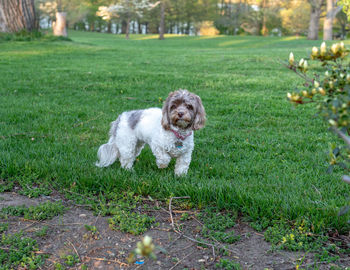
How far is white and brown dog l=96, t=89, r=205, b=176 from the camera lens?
465cm

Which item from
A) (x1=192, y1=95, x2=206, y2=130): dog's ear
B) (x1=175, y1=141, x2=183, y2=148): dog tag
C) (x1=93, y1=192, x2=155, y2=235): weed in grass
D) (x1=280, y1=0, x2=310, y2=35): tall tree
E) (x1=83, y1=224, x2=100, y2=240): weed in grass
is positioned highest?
(x1=280, y1=0, x2=310, y2=35): tall tree

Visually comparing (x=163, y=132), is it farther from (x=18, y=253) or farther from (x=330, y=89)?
(x=330, y=89)

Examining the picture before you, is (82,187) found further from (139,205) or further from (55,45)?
(55,45)

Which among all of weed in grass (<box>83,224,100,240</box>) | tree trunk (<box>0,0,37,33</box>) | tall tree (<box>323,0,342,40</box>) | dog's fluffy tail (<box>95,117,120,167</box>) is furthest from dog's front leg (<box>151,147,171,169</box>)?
tall tree (<box>323,0,342,40</box>)

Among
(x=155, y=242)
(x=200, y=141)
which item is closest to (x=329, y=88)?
(x=155, y=242)

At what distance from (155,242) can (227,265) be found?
733 millimetres

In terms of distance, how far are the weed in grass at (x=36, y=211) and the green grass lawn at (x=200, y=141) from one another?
1.62 ft

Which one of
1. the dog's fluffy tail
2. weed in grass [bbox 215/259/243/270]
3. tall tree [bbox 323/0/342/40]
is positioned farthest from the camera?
tall tree [bbox 323/0/342/40]

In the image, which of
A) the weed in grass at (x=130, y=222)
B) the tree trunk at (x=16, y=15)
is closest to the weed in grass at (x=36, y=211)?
the weed in grass at (x=130, y=222)

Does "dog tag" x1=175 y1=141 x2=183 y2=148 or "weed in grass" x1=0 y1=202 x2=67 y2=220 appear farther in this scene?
"dog tag" x1=175 y1=141 x2=183 y2=148

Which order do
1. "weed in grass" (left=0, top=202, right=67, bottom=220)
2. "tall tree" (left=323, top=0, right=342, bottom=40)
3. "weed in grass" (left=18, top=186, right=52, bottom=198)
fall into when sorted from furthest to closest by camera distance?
"tall tree" (left=323, top=0, right=342, bottom=40)
"weed in grass" (left=18, top=186, right=52, bottom=198)
"weed in grass" (left=0, top=202, right=67, bottom=220)

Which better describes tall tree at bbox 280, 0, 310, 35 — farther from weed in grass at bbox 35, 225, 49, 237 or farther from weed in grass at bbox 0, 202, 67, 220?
weed in grass at bbox 35, 225, 49, 237

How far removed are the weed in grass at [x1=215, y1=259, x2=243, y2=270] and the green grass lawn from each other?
0.77 m

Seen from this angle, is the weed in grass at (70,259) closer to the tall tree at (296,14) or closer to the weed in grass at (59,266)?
the weed in grass at (59,266)
